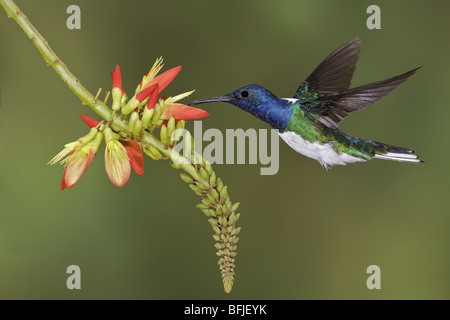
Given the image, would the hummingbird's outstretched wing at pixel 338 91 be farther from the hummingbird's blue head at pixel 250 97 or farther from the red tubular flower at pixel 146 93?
the red tubular flower at pixel 146 93

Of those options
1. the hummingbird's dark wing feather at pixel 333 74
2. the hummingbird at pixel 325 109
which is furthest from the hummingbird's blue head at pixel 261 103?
the hummingbird's dark wing feather at pixel 333 74

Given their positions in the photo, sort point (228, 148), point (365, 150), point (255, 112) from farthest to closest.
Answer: point (365, 150) < point (255, 112) < point (228, 148)

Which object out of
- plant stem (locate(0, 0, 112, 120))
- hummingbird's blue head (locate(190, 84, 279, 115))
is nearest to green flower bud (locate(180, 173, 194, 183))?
plant stem (locate(0, 0, 112, 120))

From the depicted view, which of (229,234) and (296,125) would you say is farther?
(296,125)

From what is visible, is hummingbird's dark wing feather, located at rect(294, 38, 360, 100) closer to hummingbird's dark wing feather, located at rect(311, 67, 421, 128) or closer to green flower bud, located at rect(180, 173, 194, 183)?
hummingbird's dark wing feather, located at rect(311, 67, 421, 128)

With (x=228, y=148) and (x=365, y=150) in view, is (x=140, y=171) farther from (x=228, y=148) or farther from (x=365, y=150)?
(x=365, y=150)

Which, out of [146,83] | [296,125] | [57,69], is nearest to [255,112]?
[296,125]
